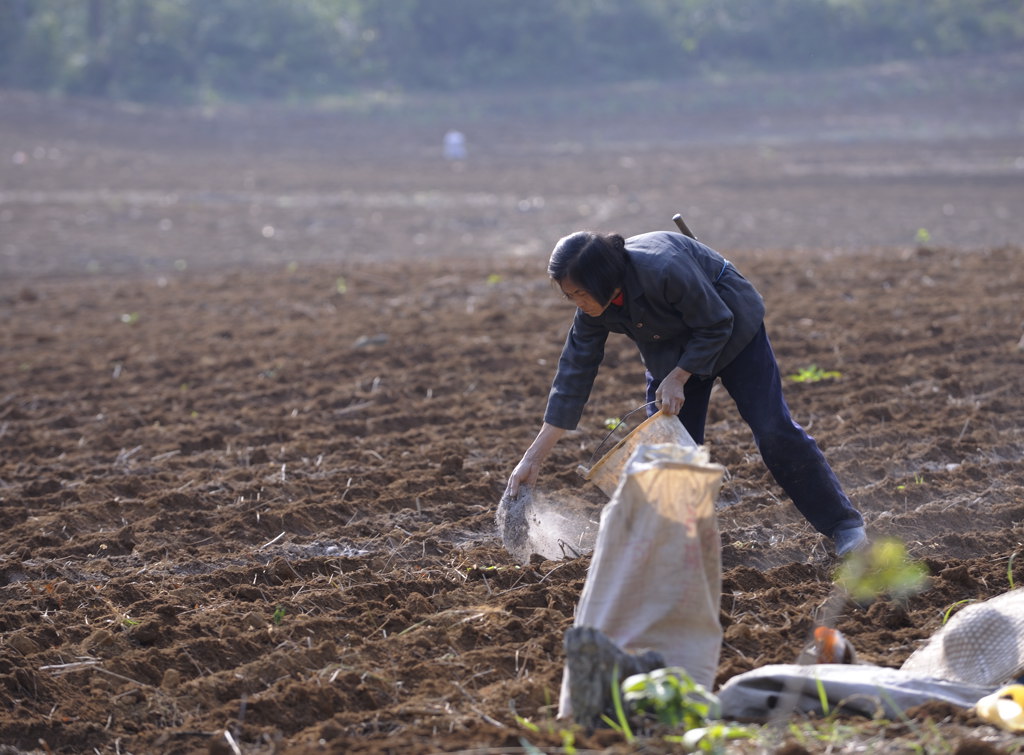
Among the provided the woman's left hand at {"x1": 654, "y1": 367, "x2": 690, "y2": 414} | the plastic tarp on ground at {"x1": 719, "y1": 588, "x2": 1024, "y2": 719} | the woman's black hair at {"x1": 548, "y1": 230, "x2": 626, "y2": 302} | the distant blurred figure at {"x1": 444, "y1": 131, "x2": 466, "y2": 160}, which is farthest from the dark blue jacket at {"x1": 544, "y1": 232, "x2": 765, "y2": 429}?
the distant blurred figure at {"x1": 444, "y1": 131, "x2": 466, "y2": 160}

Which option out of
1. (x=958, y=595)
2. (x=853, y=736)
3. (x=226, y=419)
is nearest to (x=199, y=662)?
(x=853, y=736)

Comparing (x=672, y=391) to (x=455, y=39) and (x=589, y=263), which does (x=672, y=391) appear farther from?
(x=455, y=39)

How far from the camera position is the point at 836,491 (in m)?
4.46

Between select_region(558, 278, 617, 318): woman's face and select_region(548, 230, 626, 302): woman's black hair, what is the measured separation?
15 mm

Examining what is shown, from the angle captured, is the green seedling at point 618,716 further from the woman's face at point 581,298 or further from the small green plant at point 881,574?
the small green plant at point 881,574

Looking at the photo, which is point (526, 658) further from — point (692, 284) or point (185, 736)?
point (692, 284)

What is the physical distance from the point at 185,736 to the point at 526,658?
1.11 m

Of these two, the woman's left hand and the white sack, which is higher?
the woman's left hand

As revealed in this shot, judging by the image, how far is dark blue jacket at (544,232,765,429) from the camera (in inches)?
159

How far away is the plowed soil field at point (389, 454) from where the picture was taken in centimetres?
374

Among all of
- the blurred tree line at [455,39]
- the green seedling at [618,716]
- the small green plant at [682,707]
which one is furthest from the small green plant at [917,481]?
the blurred tree line at [455,39]

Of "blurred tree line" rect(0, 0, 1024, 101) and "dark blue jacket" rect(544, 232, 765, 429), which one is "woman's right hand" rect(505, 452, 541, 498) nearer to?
"dark blue jacket" rect(544, 232, 765, 429)

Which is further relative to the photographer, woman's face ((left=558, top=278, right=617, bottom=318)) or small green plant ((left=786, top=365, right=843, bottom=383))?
small green plant ((left=786, top=365, right=843, bottom=383))

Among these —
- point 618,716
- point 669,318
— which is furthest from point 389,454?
point 618,716
